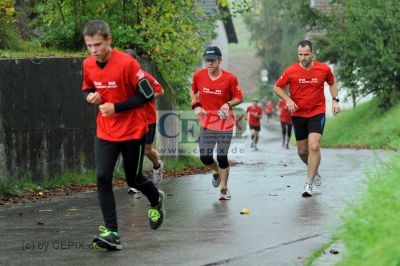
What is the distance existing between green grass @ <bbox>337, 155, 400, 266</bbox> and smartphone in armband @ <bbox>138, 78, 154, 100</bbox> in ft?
6.70

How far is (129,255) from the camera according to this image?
809 centimetres

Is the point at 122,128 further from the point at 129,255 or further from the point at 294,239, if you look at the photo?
the point at 294,239

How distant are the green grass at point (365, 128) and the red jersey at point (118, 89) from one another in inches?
916

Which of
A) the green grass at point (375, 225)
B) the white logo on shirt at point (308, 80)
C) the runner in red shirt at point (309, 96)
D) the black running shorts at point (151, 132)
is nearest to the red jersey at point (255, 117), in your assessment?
the runner in red shirt at point (309, 96)

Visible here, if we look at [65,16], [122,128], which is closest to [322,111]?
[122,128]

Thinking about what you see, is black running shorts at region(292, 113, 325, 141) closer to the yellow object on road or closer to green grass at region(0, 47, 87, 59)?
the yellow object on road

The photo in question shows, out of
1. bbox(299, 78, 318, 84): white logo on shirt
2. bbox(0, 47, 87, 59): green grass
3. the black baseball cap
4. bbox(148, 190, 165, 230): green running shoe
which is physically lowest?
bbox(148, 190, 165, 230): green running shoe

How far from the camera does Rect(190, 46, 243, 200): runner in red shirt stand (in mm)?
12805

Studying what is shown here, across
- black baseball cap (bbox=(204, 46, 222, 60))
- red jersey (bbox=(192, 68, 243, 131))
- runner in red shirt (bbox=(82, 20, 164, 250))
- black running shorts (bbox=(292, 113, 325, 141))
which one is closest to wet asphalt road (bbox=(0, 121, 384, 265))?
runner in red shirt (bbox=(82, 20, 164, 250))

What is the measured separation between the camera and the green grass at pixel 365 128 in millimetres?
33906

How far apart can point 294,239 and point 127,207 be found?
12.3 ft

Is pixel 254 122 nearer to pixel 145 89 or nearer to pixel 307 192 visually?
pixel 307 192

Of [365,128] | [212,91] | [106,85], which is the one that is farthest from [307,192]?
[365,128]

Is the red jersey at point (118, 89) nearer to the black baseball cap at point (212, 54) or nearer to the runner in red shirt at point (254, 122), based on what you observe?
the black baseball cap at point (212, 54)
